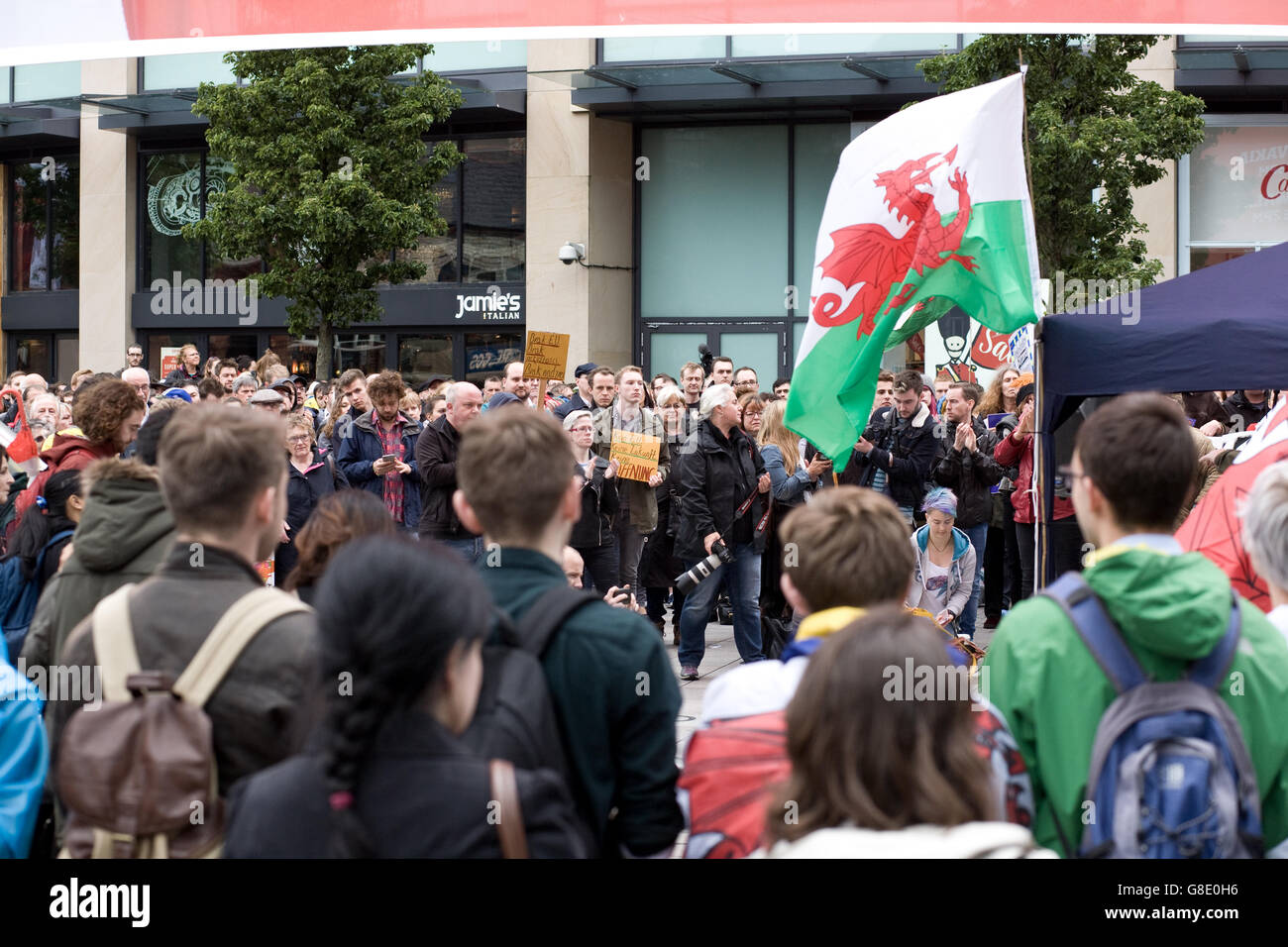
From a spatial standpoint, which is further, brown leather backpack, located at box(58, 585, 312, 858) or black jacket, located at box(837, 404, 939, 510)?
black jacket, located at box(837, 404, 939, 510)

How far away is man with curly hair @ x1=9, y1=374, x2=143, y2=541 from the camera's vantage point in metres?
5.77

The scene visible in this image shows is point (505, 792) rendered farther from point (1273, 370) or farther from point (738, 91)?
point (738, 91)

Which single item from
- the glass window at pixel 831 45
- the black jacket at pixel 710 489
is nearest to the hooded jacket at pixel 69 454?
the black jacket at pixel 710 489

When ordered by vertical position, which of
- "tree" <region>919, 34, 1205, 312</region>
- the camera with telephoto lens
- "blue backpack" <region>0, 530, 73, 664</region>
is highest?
"tree" <region>919, 34, 1205, 312</region>

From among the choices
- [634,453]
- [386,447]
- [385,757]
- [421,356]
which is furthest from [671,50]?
[385,757]

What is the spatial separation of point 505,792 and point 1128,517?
156 cm

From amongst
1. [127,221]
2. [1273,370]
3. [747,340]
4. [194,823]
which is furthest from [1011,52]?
[127,221]

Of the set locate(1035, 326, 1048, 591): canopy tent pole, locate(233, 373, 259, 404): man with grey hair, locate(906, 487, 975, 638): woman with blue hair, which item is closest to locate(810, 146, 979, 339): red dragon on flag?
locate(1035, 326, 1048, 591): canopy tent pole

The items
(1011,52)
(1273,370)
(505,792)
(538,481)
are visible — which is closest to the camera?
(505,792)

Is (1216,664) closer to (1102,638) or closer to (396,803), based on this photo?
(1102,638)

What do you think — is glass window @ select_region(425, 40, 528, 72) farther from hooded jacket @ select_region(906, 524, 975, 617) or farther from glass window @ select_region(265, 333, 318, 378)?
hooded jacket @ select_region(906, 524, 975, 617)

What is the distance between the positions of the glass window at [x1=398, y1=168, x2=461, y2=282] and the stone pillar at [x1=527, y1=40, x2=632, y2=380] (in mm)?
1714

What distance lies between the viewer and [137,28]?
3473mm

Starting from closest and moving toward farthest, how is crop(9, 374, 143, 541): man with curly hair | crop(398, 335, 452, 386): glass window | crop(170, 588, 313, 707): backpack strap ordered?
crop(170, 588, 313, 707): backpack strap < crop(9, 374, 143, 541): man with curly hair < crop(398, 335, 452, 386): glass window
